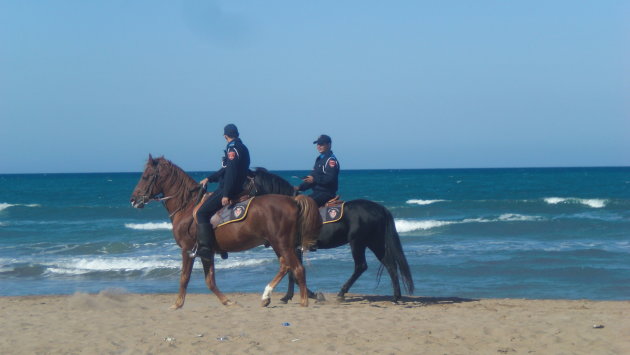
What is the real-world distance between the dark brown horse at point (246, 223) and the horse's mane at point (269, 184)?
0.34 metres

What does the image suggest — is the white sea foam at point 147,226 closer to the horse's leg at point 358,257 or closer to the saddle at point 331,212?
the horse's leg at point 358,257

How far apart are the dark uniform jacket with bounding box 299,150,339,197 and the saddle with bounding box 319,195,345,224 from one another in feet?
0.52

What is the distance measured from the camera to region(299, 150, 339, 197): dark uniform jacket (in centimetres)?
1079

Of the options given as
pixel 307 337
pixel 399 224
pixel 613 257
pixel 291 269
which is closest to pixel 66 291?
pixel 291 269

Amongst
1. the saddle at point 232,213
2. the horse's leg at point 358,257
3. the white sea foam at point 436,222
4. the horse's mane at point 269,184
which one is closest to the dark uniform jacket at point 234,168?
the saddle at point 232,213

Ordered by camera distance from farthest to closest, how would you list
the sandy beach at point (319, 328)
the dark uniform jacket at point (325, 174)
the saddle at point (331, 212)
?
the saddle at point (331, 212)
the dark uniform jacket at point (325, 174)
the sandy beach at point (319, 328)

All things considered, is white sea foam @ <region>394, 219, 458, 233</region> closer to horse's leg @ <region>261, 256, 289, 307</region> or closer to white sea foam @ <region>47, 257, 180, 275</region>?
white sea foam @ <region>47, 257, 180, 275</region>

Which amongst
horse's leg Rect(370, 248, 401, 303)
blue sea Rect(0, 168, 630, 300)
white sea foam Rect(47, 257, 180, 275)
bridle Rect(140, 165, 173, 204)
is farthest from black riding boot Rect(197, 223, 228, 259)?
white sea foam Rect(47, 257, 180, 275)

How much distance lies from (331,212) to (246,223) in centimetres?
152

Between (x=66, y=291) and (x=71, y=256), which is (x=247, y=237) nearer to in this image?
(x=66, y=291)

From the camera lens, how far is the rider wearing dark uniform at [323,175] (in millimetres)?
10797

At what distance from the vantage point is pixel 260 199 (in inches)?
389

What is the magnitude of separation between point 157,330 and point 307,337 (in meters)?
1.74

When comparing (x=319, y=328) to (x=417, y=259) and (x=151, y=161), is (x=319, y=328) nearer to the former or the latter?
(x=151, y=161)
